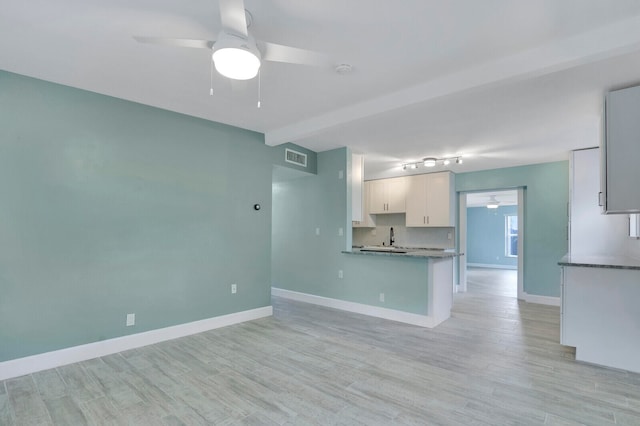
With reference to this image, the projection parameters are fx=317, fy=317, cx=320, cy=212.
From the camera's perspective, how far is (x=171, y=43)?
182 cm

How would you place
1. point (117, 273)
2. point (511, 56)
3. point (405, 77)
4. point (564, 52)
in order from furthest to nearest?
1. point (117, 273)
2. point (405, 77)
3. point (511, 56)
4. point (564, 52)

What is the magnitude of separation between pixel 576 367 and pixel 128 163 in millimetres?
4827

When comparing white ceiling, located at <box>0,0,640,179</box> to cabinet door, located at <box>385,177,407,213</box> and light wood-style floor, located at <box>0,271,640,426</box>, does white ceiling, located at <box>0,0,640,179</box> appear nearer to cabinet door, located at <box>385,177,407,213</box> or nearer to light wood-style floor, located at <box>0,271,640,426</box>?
light wood-style floor, located at <box>0,271,640,426</box>

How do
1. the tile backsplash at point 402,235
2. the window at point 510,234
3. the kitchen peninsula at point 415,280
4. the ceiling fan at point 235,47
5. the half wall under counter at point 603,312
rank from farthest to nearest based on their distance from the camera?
the window at point 510,234 → the tile backsplash at point 402,235 → the kitchen peninsula at point 415,280 → the half wall under counter at point 603,312 → the ceiling fan at point 235,47

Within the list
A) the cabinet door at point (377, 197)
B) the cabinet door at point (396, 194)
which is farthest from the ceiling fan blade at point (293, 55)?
the cabinet door at point (377, 197)

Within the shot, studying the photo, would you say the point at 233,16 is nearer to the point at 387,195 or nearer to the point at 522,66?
the point at 522,66

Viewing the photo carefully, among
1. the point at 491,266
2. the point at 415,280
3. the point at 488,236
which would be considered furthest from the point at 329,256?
the point at 488,236

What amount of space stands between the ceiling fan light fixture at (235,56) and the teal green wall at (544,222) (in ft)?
19.3

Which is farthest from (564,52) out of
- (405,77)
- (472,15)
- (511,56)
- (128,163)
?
(128,163)

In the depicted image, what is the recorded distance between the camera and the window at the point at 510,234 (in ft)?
38.2

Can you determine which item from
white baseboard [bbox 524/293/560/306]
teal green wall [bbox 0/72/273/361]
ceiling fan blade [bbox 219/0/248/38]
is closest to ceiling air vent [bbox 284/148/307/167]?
teal green wall [bbox 0/72/273/361]

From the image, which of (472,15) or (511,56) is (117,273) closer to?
(472,15)

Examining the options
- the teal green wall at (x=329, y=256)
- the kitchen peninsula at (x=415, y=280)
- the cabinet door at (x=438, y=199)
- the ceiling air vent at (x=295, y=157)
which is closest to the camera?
the kitchen peninsula at (x=415, y=280)

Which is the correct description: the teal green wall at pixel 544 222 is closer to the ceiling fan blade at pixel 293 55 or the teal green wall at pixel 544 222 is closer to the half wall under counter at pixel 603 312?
the half wall under counter at pixel 603 312
